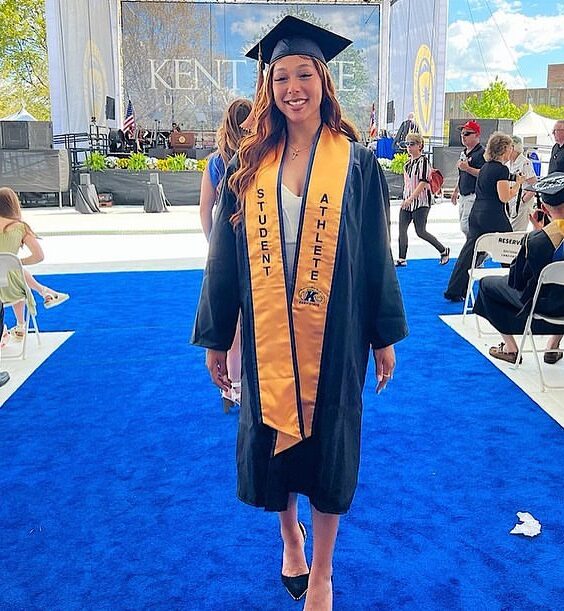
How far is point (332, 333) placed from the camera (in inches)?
78.2

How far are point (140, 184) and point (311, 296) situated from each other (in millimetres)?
15709

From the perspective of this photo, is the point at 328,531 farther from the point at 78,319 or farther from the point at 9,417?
the point at 78,319

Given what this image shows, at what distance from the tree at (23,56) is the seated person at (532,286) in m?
38.5

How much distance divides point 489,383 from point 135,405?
227cm

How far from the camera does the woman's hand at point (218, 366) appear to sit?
2.19 m

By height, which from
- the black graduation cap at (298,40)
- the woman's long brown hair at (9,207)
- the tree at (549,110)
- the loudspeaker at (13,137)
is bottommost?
the woman's long brown hair at (9,207)

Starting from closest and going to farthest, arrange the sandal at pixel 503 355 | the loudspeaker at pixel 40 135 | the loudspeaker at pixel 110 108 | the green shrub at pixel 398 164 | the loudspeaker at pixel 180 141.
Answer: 1. the sandal at pixel 503 355
2. the loudspeaker at pixel 40 135
3. the green shrub at pixel 398 164
4. the loudspeaker at pixel 180 141
5. the loudspeaker at pixel 110 108

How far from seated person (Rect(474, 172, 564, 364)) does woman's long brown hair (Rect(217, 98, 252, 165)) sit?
191 cm

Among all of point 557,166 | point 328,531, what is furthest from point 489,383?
point 557,166

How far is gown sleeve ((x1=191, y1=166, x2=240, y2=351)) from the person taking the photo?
207cm

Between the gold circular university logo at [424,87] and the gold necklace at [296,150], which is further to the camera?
the gold circular university logo at [424,87]

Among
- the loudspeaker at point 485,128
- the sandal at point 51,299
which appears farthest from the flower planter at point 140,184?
the sandal at point 51,299

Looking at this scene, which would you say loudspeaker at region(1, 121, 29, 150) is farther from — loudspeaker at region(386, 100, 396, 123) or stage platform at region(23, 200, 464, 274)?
loudspeaker at region(386, 100, 396, 123)

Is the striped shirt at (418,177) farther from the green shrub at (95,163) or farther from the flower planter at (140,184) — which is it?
the green shrub at (95,163)
